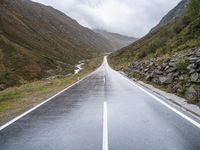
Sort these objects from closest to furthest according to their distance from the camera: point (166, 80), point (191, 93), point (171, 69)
Answer: point (191, 93), point (166, 80), point (171, 69)

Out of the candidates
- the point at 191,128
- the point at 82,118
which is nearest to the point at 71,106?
the point at 82,118

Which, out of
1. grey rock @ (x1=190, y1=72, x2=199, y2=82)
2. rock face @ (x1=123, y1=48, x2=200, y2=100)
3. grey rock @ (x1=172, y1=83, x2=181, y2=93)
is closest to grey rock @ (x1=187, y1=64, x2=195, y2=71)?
rock face @ (x1=123, y1=48, x2=200, y2=100)

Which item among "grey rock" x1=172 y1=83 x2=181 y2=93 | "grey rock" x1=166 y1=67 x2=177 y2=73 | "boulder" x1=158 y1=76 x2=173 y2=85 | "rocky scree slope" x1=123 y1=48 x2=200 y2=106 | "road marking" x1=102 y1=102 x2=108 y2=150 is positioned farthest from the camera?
"grey rock" x1=166 y1=67 x2=177 y2=73

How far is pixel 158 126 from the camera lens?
28.8 feet

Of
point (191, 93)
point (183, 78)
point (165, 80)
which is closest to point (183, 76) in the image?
point (183, 78)

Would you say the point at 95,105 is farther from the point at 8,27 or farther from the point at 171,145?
the point at 8,27

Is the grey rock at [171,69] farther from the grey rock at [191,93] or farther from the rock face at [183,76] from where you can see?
the grey rock at [191,93]

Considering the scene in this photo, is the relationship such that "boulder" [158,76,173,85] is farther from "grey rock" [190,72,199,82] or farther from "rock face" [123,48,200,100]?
"grey rock" [190,72,199,82]

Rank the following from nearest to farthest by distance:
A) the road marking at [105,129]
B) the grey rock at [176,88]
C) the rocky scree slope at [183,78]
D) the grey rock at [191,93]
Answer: the road marking at [105,129] < the grey rock at [191,93] < the rocky scree slope at [183,78] < the grey rock at [176,88]

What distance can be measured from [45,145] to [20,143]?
694 mm

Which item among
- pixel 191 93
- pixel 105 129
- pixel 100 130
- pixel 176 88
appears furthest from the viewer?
pixel 176 88

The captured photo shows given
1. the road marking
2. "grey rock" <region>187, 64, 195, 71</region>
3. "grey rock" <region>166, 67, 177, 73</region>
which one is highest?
"grey rock" <region>187, 64, 195, 71</region>

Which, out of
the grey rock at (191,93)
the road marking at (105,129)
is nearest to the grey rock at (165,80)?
the grey rock at (191,93)

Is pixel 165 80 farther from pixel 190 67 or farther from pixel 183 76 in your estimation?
pixel 190 67
